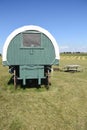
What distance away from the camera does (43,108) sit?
1429 centimetres

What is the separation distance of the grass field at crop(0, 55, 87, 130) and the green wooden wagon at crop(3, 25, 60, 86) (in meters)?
1.55

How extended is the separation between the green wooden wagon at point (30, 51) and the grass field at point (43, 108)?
1548 millimetres

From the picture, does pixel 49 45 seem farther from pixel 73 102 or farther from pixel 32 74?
pixel 73 102

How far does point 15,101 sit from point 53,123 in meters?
3.90

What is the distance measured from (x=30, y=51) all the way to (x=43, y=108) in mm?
5331

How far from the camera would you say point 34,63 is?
17859mm

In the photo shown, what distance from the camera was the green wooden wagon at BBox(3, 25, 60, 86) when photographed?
17562 mm

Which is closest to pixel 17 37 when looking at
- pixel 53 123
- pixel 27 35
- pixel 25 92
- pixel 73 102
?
pixel 27 35

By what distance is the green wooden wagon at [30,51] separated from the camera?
17562 millimetres

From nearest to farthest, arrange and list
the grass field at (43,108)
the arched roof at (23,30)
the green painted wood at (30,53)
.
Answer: the grass field at (43,108) < the arched roof at (23,30) < the green painted wood at (30,53)

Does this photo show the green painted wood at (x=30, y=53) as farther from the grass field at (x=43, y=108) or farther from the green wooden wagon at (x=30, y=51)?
the grass field at (x=43, y=108)

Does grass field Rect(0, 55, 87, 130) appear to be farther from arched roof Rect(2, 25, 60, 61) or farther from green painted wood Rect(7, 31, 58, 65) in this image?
arched roof Rect(2, 25, 60, 61)

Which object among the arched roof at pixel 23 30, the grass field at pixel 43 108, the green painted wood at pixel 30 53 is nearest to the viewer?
the grass field at pixel 43 108

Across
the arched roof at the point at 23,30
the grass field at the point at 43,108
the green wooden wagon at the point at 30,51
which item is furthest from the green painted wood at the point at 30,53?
the grass field at the point at 43,108
